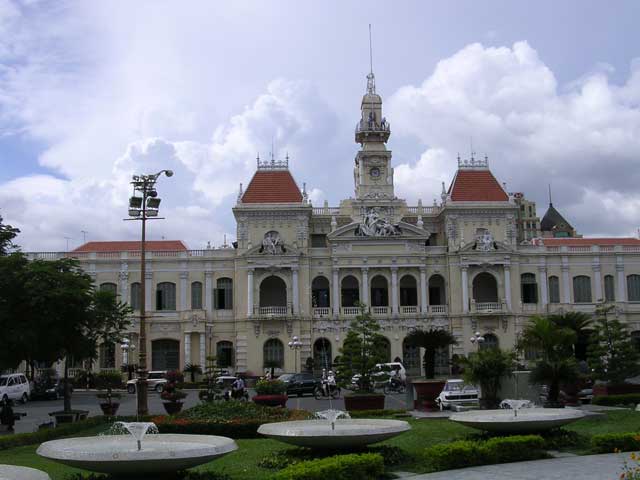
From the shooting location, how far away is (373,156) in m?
60.6

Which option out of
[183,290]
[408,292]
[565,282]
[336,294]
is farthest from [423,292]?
[183,290]

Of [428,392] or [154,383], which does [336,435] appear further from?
[154,383]

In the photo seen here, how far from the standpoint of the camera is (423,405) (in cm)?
→ 2742

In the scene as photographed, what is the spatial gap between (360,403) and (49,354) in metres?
10.8

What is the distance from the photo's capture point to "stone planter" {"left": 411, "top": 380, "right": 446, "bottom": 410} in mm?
26984

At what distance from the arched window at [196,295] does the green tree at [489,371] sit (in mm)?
35768

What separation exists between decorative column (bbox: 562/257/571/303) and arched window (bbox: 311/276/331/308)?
17722 mm

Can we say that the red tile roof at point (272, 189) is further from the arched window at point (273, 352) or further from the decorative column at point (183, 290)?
the arched window at point (273, 352)

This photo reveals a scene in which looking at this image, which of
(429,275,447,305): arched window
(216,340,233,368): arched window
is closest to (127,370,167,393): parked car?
(216,340,233,368): arched window

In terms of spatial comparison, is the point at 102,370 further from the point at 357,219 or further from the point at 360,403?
the point at 360,403

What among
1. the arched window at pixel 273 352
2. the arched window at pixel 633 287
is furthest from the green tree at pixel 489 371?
the arched window at pixel 633 287

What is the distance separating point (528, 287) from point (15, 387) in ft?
120

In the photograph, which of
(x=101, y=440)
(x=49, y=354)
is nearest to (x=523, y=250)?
(x=49, y=354)

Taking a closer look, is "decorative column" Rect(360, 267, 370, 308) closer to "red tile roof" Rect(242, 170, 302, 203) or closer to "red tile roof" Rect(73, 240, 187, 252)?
A: "red tile roof" Rect(242, 170, 302, 203)
